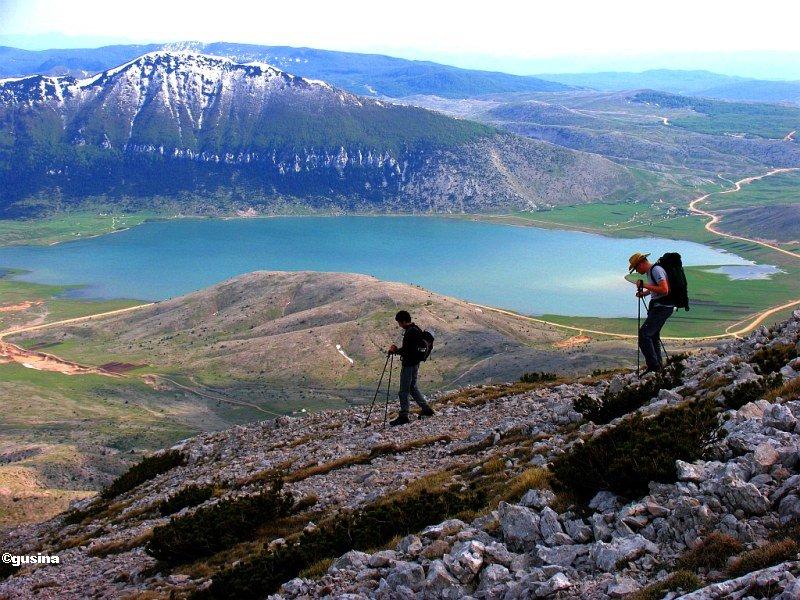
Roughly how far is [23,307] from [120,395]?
82751 mm

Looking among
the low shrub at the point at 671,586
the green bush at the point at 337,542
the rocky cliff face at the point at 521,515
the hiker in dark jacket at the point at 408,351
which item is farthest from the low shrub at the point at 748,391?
the hiker in dark jacket at the point at 408,351

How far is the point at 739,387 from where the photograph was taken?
14.7 meters

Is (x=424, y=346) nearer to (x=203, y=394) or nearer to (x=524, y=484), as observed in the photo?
(x=524, y=484)

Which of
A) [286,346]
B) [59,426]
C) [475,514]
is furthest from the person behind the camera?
[286,346]

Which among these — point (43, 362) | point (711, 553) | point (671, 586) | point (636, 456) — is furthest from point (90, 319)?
point (671, 586)

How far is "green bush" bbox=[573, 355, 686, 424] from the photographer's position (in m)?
17.9

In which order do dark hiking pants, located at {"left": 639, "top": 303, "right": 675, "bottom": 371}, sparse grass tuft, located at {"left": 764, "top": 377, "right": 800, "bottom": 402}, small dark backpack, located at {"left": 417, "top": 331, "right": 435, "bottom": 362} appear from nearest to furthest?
sparse grass tuft, located at {"left": 764, "top": 377, "right": 800, "bottom": 402}, dark hiking pants, located at {"left": 639, "top": 303, "right": 675, "bottom": 371}, small dark backpack, located at {"left": 417, "top": 331, "right": 435, "bottom": 362}

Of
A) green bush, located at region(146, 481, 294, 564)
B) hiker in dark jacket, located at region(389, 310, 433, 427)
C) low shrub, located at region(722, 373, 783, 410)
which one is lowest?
green bush, located at region(146, 481, 294, 564)

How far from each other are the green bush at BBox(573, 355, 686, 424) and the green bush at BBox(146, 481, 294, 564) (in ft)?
24.8

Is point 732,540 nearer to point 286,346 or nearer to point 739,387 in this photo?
point 739,387

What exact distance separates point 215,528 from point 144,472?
15646mm

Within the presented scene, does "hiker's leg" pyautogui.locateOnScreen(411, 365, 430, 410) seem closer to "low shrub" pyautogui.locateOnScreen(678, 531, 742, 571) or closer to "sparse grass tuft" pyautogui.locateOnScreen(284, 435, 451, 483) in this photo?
"sparse grass tuft" pyautogui.locateOnScreen(284, 435, 451, 483)

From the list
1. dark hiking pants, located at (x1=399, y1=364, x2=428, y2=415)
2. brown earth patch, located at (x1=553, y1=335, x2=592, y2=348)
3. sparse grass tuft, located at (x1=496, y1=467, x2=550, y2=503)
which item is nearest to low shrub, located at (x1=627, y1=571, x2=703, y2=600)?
sparse grass tuft, located at (x1=496, y1=467, x2=550, y2=503)

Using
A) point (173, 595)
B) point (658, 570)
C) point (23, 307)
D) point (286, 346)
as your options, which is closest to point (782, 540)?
point (658, 570)
